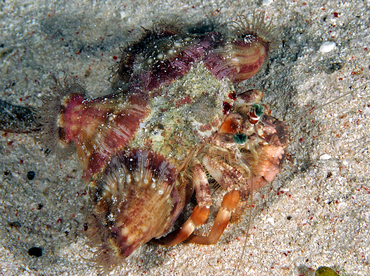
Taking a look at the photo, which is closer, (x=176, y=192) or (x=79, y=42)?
(x=176, y=192)

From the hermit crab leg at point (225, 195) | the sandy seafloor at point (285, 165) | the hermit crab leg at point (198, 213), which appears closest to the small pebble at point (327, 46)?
the sandy seafloor at point (285, 165)

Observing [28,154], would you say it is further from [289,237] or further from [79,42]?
[289,237]

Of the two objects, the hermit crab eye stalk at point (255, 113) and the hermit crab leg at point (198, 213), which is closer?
the hermit crab eye stalk at point (255, 113)

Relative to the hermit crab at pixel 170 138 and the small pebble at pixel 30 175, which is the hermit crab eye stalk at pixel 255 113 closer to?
the hermit crab at pixel 170 138

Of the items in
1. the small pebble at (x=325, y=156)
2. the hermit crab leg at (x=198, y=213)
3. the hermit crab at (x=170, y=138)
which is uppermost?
the hermit crab at (x=170, y=138)

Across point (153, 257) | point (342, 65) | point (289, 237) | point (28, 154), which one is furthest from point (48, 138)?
point (342, 65)

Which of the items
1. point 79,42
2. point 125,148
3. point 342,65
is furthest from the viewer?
point 79,42

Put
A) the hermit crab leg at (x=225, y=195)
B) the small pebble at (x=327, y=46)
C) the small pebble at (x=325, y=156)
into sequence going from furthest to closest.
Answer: the small pebble at (x=327, y=46), the small pebble at (x=325, y=156), the hermit crab leg at (x=225, y=195)
